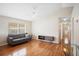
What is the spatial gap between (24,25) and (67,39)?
1.11 m

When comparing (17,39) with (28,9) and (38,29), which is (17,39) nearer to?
Answer: (38,29)

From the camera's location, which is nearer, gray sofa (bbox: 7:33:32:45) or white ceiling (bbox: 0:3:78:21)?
white ceiling (bbox: 0:3:78:21)

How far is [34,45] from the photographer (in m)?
1.99

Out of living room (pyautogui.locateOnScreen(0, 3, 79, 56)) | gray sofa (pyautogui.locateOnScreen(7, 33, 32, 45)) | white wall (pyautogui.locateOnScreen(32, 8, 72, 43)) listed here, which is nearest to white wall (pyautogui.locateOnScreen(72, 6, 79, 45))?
living room (pyautogui.locateOnScreen(0, 3, 79, 56))

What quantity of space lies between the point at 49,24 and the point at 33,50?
0.74 m

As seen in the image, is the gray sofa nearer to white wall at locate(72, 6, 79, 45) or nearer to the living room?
the living room

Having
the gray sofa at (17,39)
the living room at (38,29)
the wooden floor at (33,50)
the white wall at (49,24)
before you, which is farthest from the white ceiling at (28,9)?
the wooden floor at (33,50)

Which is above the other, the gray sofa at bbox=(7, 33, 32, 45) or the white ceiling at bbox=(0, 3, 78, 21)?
the white ceiling at bbox=(0, 3, 78, 21)

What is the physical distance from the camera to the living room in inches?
71.3

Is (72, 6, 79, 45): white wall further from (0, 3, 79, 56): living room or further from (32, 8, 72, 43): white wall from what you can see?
(32, 8, 72, 43): white wall

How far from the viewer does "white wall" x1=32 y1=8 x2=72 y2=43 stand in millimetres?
1840

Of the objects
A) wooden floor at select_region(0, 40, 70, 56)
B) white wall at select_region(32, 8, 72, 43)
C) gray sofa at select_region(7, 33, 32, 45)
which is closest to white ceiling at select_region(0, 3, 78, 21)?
white wall at select_region(32, 8, 72, 43)

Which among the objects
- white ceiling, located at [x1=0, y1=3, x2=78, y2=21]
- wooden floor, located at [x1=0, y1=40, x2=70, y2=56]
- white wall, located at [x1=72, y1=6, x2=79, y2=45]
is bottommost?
wooden floor, located at [x1=0, y1=40, x2=70, y2=56]

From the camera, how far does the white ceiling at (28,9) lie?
177 cm
